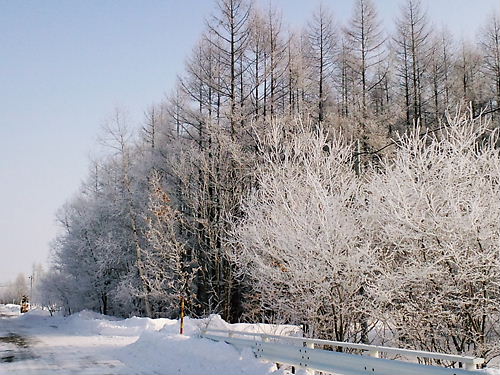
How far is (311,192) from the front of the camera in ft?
37.1

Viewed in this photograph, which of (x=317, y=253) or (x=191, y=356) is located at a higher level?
(x=317, y=253)

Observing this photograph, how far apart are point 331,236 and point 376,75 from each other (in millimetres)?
18000

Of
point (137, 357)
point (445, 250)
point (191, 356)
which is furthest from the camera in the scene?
point (137, 357)

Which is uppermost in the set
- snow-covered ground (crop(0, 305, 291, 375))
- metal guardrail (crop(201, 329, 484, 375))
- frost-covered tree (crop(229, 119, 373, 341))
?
frost-covered tree (crop(229, 119, 373, 341))

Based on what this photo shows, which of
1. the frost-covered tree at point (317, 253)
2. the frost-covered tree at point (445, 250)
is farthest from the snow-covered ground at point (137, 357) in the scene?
the frost-covered tree at point (445, 250)

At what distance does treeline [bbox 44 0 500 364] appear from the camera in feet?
31.9

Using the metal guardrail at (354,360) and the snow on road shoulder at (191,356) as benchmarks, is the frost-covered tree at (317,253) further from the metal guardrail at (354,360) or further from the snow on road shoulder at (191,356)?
the metal guardrail at (354,360)

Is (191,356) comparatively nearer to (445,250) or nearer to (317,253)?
(317,253)

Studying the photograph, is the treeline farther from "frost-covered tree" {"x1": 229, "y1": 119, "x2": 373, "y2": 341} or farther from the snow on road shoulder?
the snow on road shoulder

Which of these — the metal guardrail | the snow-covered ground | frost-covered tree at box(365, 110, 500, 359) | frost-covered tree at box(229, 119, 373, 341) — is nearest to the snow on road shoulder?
the snow-covered ground

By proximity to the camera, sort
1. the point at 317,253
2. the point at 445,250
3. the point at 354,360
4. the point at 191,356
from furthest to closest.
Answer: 1. the point at 317,253
2. the point at 191,356
3. the point at 445,250
4. the point at 354,360

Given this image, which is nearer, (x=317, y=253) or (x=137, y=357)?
(x=317, y=253)

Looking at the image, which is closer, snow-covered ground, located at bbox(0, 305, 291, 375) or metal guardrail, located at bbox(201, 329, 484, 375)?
metal guardrail, located at bbox(201, 329, 484, 375)

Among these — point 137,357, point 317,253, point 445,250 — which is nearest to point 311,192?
point 317,253
